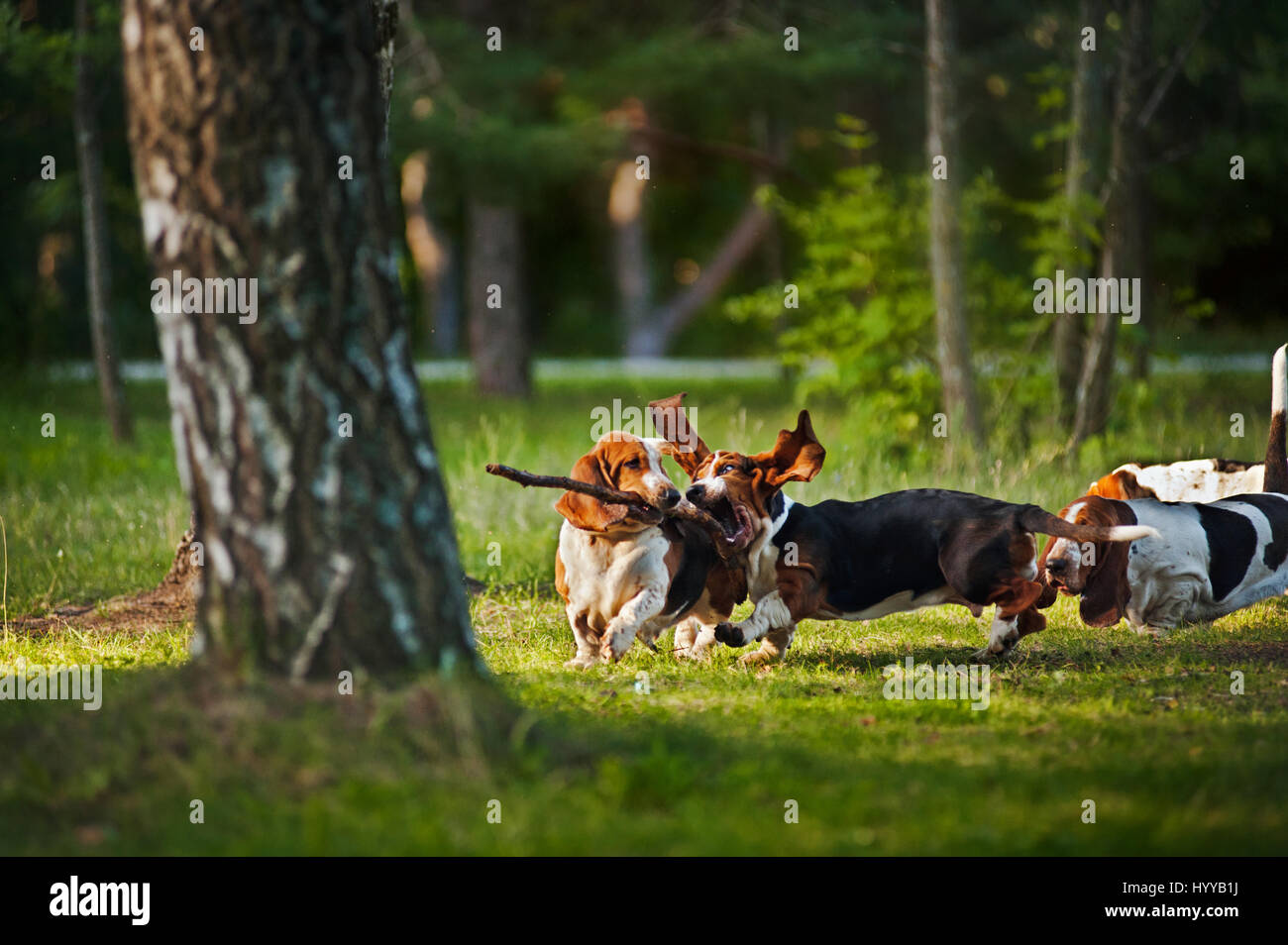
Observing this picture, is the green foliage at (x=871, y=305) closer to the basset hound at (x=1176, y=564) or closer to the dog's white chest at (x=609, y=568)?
the basset hound at (x=1176, y=564)

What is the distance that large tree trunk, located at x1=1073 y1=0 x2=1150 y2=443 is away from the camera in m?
10.8

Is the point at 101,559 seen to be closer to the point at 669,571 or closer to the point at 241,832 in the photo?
the point at 669,571

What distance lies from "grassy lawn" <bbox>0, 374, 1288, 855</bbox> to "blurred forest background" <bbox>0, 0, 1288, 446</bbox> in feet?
17.2

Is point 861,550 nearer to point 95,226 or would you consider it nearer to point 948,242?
point 948,242

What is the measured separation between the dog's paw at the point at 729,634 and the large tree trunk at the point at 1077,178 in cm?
648

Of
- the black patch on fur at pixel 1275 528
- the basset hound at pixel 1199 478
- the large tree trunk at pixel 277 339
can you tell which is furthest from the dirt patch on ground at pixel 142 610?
the black patch on fur at pixel 1275 528

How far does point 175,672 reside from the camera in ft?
13.4

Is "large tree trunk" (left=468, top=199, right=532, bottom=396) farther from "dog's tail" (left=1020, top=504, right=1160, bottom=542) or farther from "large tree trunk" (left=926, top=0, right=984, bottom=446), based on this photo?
"dog's tail" (left=1020, top=504, right=1160, bottom=542)

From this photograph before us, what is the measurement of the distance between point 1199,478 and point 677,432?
3.08 metres

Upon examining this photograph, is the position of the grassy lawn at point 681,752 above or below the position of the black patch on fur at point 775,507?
below

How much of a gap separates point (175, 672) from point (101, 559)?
4649mm

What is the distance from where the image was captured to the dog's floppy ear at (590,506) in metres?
5.56

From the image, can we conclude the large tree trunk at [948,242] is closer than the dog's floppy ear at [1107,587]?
No

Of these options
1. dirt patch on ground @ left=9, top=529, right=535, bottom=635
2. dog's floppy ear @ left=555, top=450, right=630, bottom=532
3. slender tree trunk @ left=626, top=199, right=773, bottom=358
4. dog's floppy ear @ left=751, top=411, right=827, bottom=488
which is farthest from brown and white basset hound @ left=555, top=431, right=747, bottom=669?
slender tree trunk @ left=626, top=199, right=773, bottom=358
